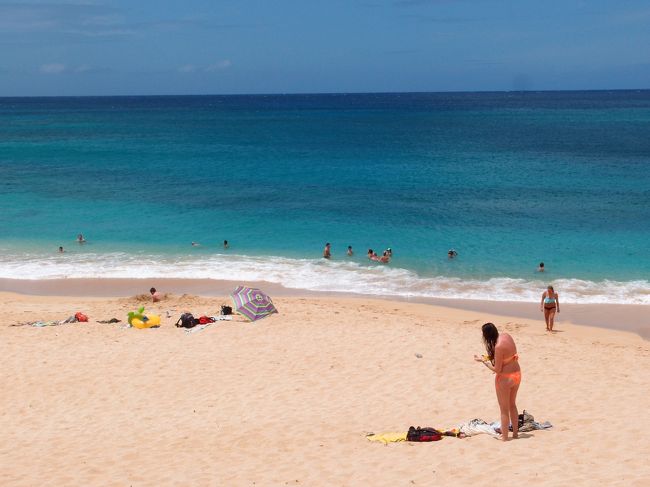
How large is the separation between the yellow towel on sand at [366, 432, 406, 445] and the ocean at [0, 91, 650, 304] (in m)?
12.6

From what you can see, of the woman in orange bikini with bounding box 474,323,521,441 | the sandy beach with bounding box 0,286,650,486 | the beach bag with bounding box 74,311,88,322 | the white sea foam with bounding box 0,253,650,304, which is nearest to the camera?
the sandy beach with bounding box 0,286,650,486

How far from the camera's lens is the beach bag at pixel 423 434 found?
10258 millimetres

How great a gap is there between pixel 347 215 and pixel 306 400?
2303 centimetres

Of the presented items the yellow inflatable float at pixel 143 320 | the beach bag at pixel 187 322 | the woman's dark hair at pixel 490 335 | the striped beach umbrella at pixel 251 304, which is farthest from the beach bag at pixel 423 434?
the yellow inflatable float at pixel 143 320

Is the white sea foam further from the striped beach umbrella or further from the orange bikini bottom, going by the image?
the orange bikini bottom

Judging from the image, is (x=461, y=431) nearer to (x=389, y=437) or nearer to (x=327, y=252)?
(x=389, y=437)

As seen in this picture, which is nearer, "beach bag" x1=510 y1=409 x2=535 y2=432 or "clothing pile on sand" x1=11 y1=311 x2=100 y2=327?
"beach bag" x1=510 y1=409 x2=535 y2=432

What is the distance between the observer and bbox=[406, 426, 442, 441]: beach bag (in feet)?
33.7

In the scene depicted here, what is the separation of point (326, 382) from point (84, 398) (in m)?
4.81

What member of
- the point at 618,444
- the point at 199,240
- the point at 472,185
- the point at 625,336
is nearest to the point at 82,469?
the point at 618,444

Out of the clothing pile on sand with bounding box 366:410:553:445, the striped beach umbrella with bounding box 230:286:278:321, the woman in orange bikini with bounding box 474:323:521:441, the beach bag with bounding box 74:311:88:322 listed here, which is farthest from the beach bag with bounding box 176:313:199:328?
the woman in orange bikini with bounding box 474:323:521:441

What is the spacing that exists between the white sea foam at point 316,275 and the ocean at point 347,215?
8cm

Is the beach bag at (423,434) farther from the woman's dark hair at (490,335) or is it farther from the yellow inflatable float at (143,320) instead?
the yellow inflatable float at (143,320)

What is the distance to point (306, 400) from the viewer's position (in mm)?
12875
